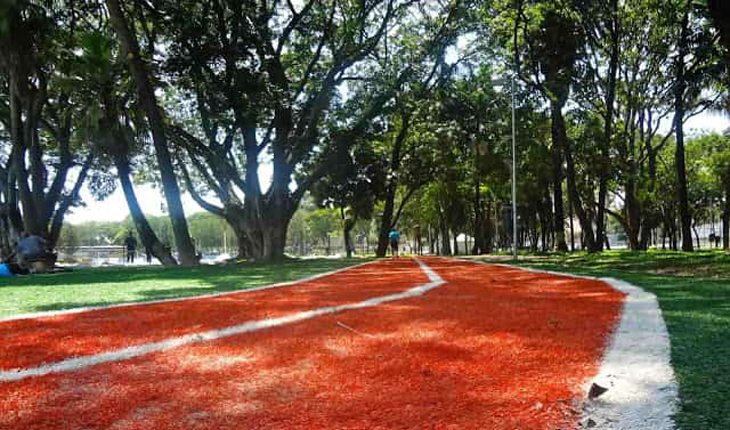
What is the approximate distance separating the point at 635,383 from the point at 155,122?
17.0m

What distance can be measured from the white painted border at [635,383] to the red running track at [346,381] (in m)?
0.10

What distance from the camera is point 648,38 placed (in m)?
25.2

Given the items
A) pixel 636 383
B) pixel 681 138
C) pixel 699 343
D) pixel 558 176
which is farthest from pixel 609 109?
pixel 636 383

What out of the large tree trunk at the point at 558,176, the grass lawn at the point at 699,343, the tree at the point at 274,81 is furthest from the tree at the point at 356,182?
the grass lawn at the point at 699,343

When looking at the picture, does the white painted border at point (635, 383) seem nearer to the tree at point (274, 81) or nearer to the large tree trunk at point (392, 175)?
the tree at point (274, 81)

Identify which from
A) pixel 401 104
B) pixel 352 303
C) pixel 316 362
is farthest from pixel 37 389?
pixel 401 104

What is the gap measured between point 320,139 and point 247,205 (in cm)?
438

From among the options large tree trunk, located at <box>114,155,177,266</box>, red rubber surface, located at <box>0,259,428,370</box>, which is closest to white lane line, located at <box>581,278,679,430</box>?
red rubber surface, located at <box>0,259,428,370</box>

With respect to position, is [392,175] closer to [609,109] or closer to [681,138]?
[609,109]

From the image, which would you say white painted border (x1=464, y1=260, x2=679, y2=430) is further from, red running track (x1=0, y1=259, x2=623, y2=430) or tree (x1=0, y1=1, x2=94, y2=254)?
tree (x1=0, y1=1, x2=94, y2=254)

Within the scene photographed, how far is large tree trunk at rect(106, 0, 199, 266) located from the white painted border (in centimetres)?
1520

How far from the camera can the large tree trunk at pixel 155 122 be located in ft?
55.8

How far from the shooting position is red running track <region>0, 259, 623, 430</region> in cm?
276

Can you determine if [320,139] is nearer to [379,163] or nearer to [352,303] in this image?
[379,163]
